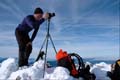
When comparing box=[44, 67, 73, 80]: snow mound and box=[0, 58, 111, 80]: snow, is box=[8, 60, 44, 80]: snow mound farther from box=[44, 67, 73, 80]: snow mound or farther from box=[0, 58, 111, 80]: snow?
box=[44, 67, 73, 80]: snow mound

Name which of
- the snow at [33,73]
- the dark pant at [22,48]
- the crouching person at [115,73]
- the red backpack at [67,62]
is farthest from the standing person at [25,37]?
the crouching person at [115,73]

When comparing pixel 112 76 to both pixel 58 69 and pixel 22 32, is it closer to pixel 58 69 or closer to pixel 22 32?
pixel 58 69

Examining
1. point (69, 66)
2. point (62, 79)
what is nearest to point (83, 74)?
point (69, 66)

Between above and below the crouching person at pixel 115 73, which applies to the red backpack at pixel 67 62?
above

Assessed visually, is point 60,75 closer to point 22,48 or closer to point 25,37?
point 22,48

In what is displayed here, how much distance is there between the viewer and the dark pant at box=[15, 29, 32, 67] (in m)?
13.4

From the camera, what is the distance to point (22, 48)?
13.5 meters

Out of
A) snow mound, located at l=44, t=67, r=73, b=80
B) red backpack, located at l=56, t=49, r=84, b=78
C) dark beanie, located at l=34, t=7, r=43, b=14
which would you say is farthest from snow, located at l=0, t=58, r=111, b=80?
dark beanie, located at l=34, t=7, r=43, b=14

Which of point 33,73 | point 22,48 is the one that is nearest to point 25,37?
point 22,48

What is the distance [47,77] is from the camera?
11.3 m

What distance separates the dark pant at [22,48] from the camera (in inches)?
529

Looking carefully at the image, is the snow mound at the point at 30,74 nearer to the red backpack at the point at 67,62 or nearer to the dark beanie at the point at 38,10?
the red backpack at the point at 67,62

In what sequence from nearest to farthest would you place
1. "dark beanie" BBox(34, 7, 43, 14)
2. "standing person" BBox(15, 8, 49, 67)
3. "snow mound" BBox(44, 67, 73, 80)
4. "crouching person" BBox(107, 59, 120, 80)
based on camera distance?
"snow mound" BBox(44, 67, 73, 80) < "crouching person" BBox(107, 59, 120, 80) < "dark beanie" BBox(34, 7, 43, 14) < "standing person" BBox(15, 8, 49, 67)

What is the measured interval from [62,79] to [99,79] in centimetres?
232
